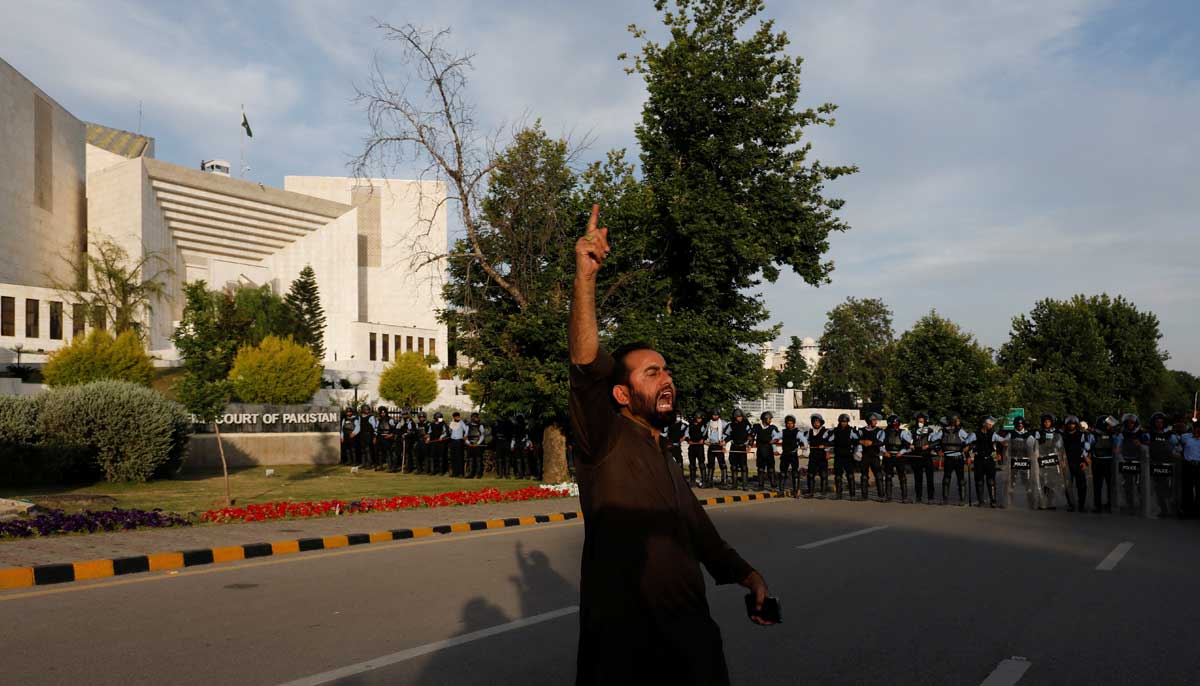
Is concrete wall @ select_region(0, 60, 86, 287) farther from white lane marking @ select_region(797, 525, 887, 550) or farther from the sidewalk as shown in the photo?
white lane marking @ select_region(797, 525, 887, 550)

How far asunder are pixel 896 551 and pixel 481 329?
1261cm

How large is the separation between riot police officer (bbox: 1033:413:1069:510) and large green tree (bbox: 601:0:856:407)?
8.39 m

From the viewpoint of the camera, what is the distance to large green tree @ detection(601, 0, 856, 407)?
2494 centimetres

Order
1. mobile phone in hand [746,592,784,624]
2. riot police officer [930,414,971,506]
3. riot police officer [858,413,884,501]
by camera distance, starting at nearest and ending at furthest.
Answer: mobile phone in hand [746,592,784,624], riot police officer [930,414,971,506], riot police officer [858,413,884,501]

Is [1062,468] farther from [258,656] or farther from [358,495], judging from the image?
[258,656]

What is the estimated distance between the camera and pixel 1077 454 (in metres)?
18.3

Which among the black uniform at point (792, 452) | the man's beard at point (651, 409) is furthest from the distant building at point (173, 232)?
the man's beard at point (651, 409)

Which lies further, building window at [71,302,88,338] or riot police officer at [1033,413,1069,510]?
building window at [71,302,88,338]

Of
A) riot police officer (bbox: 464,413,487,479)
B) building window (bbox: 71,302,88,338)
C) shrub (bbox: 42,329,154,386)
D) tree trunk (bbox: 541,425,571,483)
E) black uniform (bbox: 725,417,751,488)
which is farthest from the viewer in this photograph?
building window (bbox: 71,302,88,338)

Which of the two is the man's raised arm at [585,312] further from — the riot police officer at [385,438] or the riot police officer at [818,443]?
the riot police officer at [385,438]

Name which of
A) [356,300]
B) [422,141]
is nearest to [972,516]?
[422,141]

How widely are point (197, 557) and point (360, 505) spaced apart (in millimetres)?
5406

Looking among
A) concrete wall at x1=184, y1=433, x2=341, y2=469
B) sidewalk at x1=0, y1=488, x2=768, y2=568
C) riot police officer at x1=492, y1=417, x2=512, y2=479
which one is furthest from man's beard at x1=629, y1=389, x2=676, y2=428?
concrete wall at x1=184, y1=433, x2=341, y2=469

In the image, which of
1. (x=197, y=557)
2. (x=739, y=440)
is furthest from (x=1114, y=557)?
(x=739, y=440)
